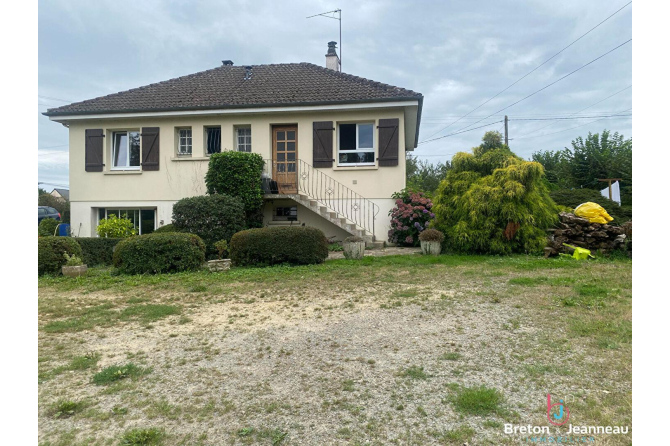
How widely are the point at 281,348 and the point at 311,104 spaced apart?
1083 cm

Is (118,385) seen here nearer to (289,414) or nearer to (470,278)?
(289,414)

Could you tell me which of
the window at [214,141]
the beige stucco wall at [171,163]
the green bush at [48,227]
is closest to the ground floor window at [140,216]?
the beige stucco wall at [171,163]

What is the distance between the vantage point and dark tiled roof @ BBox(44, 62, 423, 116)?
1348 cm

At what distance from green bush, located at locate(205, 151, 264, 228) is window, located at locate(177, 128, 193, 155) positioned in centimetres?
277

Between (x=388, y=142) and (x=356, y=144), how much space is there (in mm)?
1175

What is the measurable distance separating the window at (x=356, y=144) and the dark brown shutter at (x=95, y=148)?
8.67 meters

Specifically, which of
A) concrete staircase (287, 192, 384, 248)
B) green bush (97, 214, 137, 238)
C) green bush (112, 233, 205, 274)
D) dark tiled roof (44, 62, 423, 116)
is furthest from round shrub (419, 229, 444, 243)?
green bush (97, 214, 137, 238)

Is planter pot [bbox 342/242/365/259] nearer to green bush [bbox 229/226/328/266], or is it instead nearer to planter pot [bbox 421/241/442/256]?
green bush [bbox 229/226/328/266]

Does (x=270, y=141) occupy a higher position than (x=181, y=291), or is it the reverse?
(x=270, y=141)

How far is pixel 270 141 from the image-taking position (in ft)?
46.2

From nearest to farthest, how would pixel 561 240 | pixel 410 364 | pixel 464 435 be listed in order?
pixel 464 435 → pixel 410 364 → pixel 561 240

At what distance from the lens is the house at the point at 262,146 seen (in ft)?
43.5

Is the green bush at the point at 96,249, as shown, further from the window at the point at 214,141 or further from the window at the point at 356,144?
the window at the point at 356,144

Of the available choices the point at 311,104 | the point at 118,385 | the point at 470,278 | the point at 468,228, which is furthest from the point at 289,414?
the point at 311,104
